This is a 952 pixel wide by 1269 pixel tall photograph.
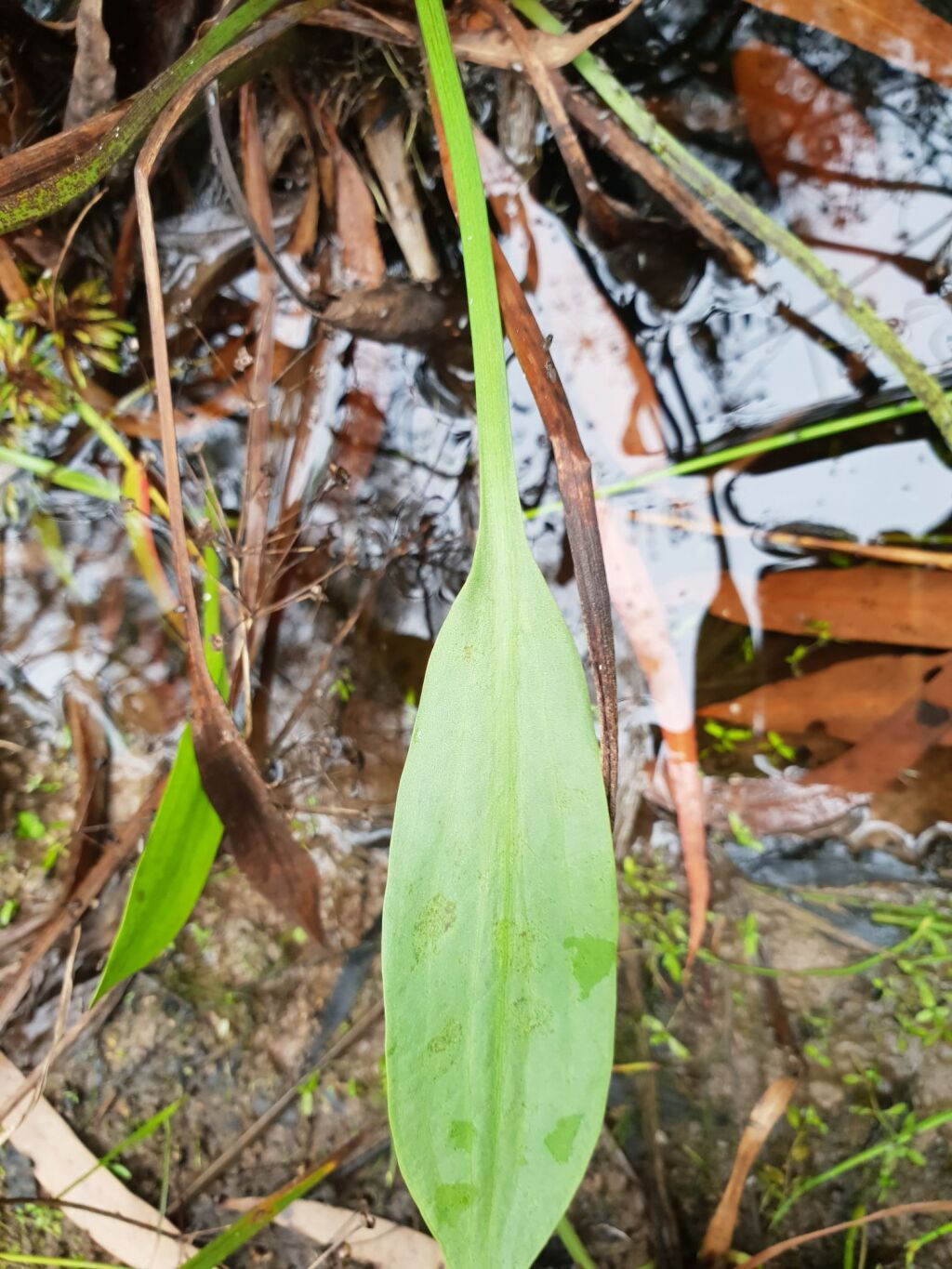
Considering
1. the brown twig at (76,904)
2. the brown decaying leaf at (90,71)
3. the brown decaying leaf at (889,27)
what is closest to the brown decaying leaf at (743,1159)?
the brown twig at (76,904)

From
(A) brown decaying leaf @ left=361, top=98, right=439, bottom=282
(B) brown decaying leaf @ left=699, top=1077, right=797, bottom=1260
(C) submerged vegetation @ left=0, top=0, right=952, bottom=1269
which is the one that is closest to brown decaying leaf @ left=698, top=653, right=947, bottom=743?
(C) submerged vegetation @ left=0, top=0, right=952, bottom=1269

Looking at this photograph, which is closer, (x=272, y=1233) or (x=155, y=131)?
(x=155, y=131)

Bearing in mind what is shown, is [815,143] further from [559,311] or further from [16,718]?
[16,718]

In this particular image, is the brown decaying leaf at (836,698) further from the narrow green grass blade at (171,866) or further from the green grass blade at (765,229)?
the narrow green grass blade at (171,866)

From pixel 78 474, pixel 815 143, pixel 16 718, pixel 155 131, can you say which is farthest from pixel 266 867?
pixel 815 143

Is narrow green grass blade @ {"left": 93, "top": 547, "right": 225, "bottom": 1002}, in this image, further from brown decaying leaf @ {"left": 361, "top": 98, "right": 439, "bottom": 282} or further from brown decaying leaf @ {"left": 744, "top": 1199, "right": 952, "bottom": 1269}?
brown decaying leaf @ {"left": 744, "top": 1199, "right": 952, "bottom": 1269}

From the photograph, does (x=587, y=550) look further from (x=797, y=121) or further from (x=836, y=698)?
(x=797, y=121)

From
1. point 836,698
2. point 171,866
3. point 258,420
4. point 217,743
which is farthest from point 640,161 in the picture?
point 171,866
